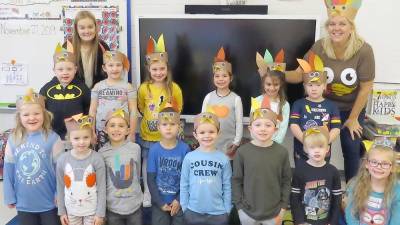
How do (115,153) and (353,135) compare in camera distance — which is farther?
(353,135)

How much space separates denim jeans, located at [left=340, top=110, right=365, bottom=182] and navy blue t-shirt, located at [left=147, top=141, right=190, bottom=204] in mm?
1343

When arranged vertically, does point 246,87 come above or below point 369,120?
above

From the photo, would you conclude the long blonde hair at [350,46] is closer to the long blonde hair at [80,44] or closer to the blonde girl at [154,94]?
the blonde girl at [154,94]

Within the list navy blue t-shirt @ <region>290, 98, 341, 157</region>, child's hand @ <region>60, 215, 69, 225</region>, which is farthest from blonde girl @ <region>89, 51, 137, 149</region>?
navy blue t-shirt @ <region>290, 98, 341, 157</region>

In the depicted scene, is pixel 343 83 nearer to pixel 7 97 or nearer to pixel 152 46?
pixel 152 46

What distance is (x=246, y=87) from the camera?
11.5ft

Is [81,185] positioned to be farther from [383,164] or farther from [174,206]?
[383,164]

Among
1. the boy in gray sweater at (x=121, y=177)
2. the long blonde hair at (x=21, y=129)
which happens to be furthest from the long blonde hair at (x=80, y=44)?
the boy in gray sweater at (x=121, y=177)

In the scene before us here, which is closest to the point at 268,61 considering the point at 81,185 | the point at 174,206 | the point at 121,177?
the point at 174,206

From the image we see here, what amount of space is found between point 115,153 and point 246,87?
1.46m

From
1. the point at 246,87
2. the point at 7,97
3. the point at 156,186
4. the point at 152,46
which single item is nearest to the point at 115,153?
the point at 156,186

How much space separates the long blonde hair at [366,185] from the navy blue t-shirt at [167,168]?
104cm

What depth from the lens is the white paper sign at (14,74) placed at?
388cm

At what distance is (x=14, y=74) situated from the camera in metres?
3.90
